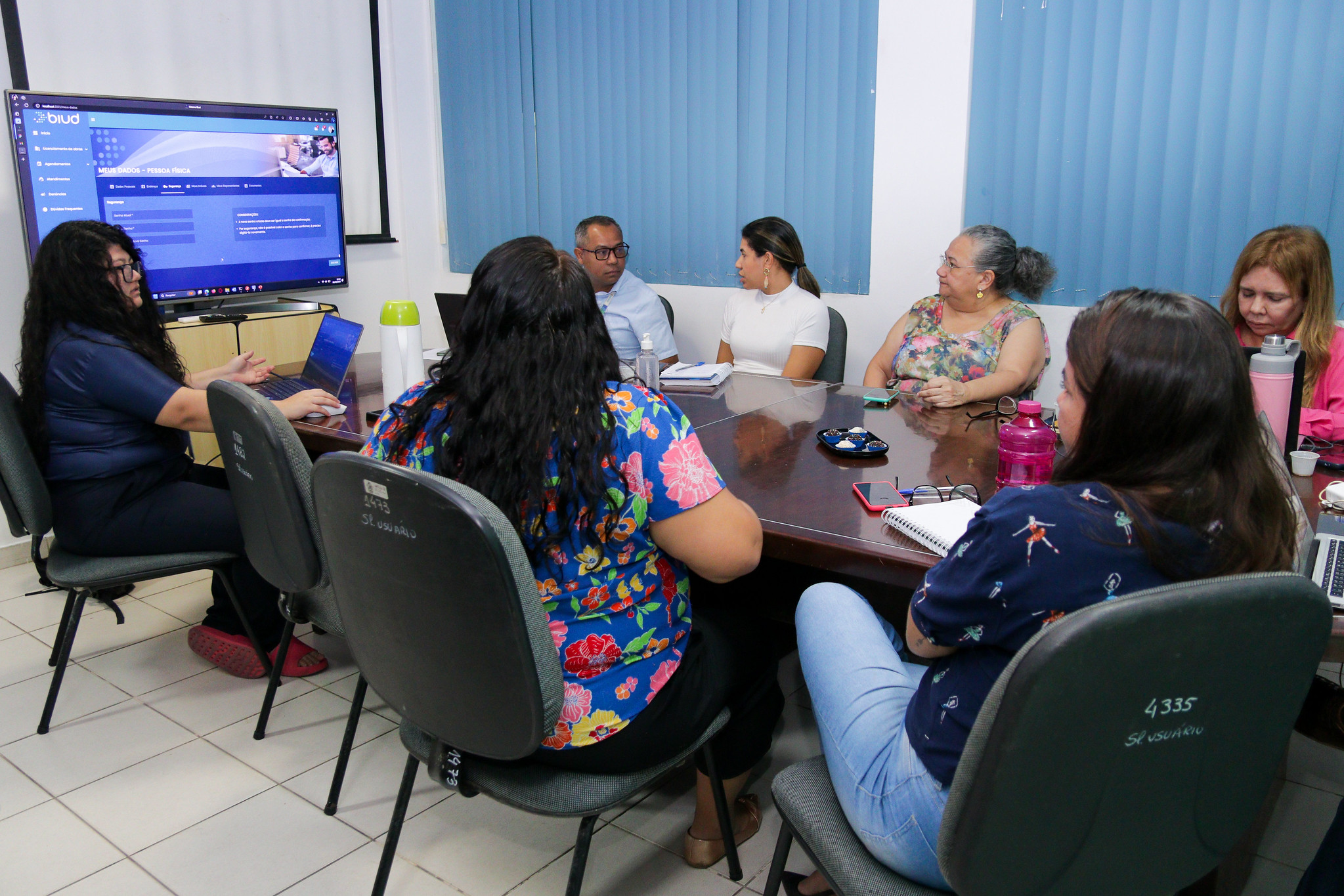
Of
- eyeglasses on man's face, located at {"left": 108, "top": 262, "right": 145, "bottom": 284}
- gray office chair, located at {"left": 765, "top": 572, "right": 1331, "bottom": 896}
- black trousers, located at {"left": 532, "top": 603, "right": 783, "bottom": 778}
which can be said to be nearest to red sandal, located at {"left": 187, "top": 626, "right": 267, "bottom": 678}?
eyeglasses on man's face, located at {"left": 108, "top": 262, "right": 145, "bottom": 284}

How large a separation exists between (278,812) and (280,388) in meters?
1.32

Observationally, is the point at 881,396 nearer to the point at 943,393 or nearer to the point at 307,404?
the point at 943,393

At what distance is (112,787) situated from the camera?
2.11 m

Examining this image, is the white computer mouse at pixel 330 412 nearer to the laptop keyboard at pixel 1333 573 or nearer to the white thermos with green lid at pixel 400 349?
the white thermos with green lid at pixel 400 349

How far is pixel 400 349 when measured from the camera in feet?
8.49

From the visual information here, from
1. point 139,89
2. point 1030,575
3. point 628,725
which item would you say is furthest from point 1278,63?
point 139,89

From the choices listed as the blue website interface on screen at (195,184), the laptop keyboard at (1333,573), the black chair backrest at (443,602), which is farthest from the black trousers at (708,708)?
the blue website interface on screen at (195,184)

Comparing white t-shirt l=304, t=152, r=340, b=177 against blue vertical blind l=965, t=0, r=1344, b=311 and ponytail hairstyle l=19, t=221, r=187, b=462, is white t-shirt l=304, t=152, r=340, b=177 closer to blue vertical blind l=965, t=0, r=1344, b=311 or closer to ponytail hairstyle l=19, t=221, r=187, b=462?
ponytail hairstyle l=19, t=221, r=187, b=462

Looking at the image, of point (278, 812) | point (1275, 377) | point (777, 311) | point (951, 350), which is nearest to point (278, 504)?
point (278, 812)

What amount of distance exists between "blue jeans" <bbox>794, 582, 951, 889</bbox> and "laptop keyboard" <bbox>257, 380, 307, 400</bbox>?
72.6 inches

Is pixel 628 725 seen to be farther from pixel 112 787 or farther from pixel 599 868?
pixel 112 787

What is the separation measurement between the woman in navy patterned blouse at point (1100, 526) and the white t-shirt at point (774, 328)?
7.39 ft

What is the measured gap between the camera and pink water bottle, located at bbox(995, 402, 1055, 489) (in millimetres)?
1762

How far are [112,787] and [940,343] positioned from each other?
2.49 m
